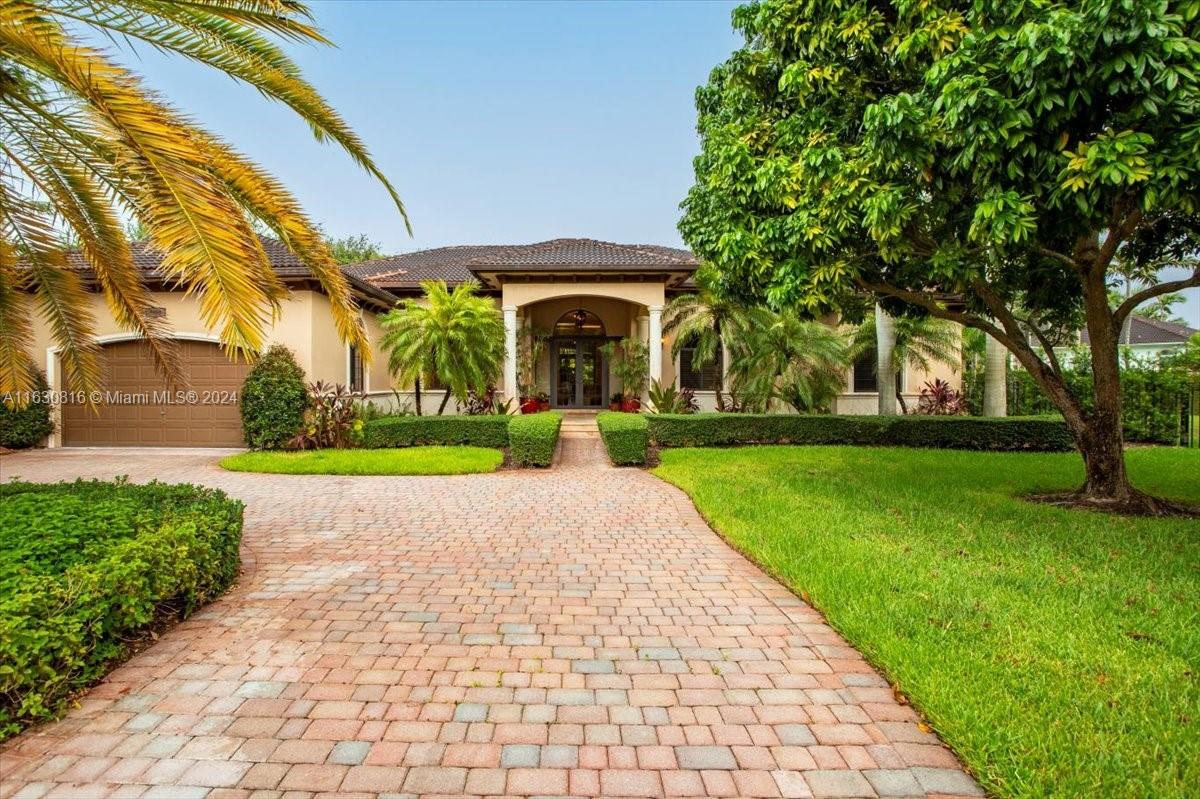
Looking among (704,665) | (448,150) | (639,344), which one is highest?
(448,150)

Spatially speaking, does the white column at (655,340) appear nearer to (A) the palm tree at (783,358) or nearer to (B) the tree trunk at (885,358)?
(A) the palm tree at (783,358)

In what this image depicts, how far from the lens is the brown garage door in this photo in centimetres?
1445

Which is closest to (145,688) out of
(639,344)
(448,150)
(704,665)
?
(704,665)

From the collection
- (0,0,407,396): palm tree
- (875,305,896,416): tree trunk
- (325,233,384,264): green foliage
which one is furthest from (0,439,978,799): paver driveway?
(325,233,384,264): green foliage

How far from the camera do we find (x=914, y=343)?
52.6 feet

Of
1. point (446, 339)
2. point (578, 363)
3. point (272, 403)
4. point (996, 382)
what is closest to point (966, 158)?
point (446, 339)

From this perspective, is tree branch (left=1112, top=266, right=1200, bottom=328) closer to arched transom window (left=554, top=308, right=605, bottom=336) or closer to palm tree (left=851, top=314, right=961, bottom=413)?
palm tree (left=851, top=314, right=961, bottom=413)

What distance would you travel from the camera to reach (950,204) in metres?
6.37

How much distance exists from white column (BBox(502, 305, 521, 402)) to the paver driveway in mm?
10608

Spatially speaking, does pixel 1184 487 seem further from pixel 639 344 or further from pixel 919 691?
pixel 639 344

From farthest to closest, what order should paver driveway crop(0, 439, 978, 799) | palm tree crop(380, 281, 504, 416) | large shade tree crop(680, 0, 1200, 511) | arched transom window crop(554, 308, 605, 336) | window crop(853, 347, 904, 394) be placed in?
arched transom window crop(554, 308, 605, 336) → window crop(853, 347, 904, 394) → palm tree crop(380, 281, 504, 416) → large shade tree crop(680, 0, 1200, 511) → paver driveway crop(0, 439, 978, 799)

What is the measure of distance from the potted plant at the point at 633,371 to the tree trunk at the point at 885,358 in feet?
→ 20.0

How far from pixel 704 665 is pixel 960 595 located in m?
2.29

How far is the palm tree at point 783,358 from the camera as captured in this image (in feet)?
50.0
